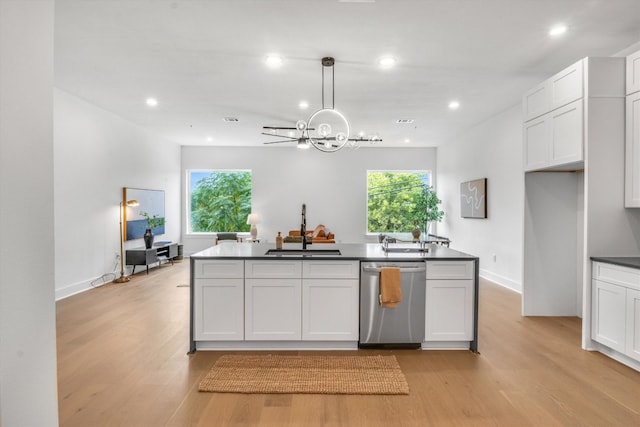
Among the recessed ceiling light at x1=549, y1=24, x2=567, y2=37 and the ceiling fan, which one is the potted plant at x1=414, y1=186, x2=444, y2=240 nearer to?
the ceiling fan

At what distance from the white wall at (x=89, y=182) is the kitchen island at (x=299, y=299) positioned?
310 cm

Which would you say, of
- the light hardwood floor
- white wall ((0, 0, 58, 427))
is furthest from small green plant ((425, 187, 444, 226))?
white wall ((0, 0, 58, 427))

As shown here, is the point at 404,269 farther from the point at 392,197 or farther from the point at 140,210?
the point at 392,197

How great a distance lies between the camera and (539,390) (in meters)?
2.46

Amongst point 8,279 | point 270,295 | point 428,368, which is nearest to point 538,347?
point 428,368

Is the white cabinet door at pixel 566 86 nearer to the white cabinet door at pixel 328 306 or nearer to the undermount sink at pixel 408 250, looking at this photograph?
the undermount sink at pixel 408 250

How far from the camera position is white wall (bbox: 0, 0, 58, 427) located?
117cm

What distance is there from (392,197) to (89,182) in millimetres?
6715

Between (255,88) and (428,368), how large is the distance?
388cm

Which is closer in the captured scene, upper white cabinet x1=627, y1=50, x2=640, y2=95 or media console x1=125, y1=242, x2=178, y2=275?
upper white cabinet x1=627, y1=50, x2=640, y2=95

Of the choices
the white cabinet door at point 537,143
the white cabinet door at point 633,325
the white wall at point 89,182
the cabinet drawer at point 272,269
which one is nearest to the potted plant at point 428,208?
the white cabinet door at point 537,143

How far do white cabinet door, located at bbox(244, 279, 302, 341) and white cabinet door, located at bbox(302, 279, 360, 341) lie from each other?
0.08 m

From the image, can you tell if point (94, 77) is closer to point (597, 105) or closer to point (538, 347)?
point (597, 105)

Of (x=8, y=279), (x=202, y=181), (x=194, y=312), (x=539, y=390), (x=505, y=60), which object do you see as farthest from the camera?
(x=202, y=181)
